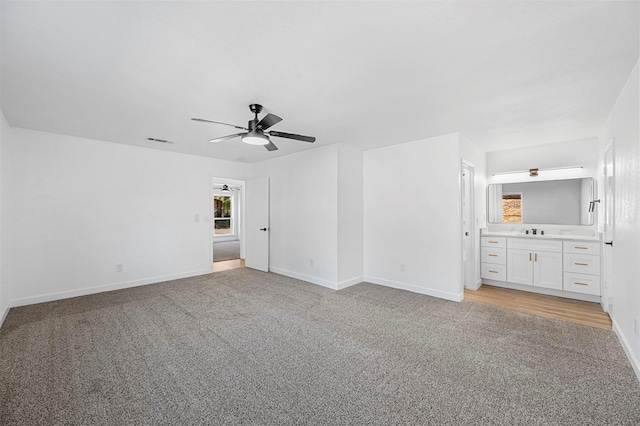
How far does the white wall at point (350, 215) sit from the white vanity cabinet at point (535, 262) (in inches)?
97.1

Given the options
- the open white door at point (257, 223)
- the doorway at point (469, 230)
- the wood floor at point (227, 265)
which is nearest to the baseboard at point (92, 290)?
the wood floor at point (227, 265)

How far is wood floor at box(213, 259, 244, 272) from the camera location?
248 inches

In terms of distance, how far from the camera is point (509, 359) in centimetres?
243

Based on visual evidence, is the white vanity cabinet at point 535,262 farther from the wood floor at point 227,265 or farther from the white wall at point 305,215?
the wood floor at point 227,265

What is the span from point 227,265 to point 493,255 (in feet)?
18.0

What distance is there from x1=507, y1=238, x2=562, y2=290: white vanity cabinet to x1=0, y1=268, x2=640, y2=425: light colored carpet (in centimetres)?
126

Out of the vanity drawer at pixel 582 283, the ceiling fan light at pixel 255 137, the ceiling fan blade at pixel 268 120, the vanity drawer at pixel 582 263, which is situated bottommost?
the vanity drawer at pixel 582 283

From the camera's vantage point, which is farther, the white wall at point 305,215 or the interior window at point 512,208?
the interior window at point 512,208

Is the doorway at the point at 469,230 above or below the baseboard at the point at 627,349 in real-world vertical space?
above

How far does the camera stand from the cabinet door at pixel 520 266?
4434mm

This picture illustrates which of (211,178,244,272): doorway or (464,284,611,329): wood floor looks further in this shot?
(211,178,244,272): doorway

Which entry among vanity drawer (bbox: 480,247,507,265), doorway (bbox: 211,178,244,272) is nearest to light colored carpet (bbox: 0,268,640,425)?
vanity drawer (bbox: 480,247,507,265)

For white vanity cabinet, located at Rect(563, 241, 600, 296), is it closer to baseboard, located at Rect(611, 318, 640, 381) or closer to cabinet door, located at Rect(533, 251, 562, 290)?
cabinet door, located at Rect(533, 251, 562, 290)

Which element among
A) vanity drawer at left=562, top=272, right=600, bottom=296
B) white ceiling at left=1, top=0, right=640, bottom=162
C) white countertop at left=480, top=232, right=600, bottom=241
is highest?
white ceiling at left=1, top=0, right=640, bottom=162
